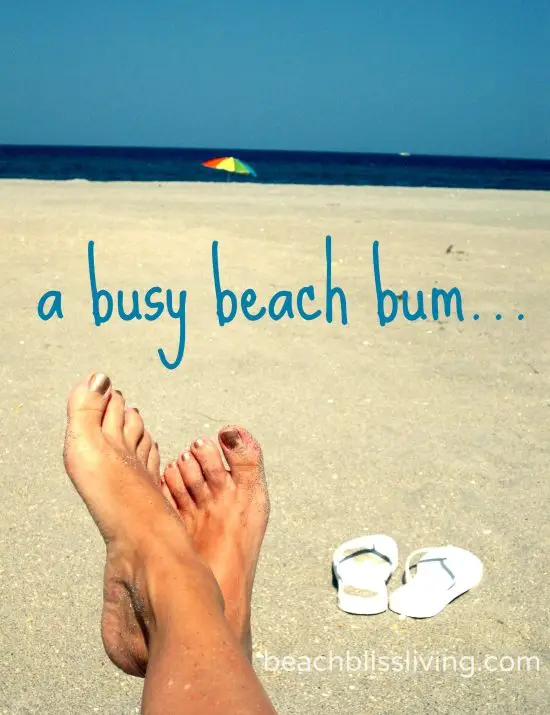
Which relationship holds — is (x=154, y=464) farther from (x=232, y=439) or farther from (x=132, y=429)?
(x=232, y=439)

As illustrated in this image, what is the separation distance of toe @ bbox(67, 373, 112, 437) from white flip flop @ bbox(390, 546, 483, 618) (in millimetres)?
869

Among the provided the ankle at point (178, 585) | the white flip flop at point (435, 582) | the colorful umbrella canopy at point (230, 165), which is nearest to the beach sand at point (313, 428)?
the white flip flop at point (435, 582)

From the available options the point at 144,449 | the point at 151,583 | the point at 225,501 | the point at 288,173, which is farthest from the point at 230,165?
the point at 288,173

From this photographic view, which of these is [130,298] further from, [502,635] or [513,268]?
[502,635]

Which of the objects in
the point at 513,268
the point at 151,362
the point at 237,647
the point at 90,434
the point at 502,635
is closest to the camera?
the point at 237,647

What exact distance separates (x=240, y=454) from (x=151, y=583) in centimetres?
69

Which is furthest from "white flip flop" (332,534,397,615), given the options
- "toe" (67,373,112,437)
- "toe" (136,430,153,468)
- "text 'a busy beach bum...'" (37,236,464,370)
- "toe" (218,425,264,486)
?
"text 'a busy beach bum...'" (37,236,464,370)

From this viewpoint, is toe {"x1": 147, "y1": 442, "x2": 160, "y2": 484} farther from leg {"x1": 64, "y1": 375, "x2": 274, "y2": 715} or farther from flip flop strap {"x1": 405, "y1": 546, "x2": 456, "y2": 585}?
flip flop strap {"x1": 405, "y1": 546, "x2": 456, "y2": 585}

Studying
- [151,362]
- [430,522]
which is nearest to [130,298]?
[151,362]

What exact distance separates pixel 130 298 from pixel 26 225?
4.67 ft

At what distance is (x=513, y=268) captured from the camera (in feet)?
15.4

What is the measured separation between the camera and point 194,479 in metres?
2.06

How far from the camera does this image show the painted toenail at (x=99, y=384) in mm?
2131

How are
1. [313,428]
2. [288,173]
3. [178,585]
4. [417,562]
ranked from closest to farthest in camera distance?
[178,585]
[417,562]
[313,428]
[288,173]
